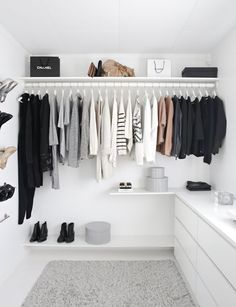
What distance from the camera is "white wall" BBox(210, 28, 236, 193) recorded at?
8.14 ft

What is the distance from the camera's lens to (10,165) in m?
2.53

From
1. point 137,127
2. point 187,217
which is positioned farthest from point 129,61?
point 187,217

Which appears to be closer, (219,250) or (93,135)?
(219,250)

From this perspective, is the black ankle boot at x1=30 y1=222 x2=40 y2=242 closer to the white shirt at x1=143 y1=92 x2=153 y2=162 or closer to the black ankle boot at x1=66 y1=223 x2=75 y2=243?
the black ankle boot at x1=66 y1=223 x2=75 y2=243

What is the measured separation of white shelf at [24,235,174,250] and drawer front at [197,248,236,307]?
3.18ft

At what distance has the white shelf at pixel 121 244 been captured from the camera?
285 cm

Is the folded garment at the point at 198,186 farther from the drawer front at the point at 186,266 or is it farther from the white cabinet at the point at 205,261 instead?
the drawer front at the point at 186,266

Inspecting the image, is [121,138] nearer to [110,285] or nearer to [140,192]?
[140,192]

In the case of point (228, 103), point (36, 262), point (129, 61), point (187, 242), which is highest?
point (129, 61)

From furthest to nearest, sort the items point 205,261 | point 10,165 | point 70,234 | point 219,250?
point 70,234
point 10,165
point 205,261
point 219,250

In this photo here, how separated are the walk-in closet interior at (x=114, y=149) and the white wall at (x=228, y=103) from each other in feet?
0.07

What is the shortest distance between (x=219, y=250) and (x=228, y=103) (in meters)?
1.62

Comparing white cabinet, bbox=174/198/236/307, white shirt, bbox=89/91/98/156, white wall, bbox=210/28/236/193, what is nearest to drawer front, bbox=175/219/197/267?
white cabinet, bbox=174/198/236/307

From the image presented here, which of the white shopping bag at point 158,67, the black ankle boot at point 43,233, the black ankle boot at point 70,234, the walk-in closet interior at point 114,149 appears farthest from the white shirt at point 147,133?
the black ankle boot at point 43,233
